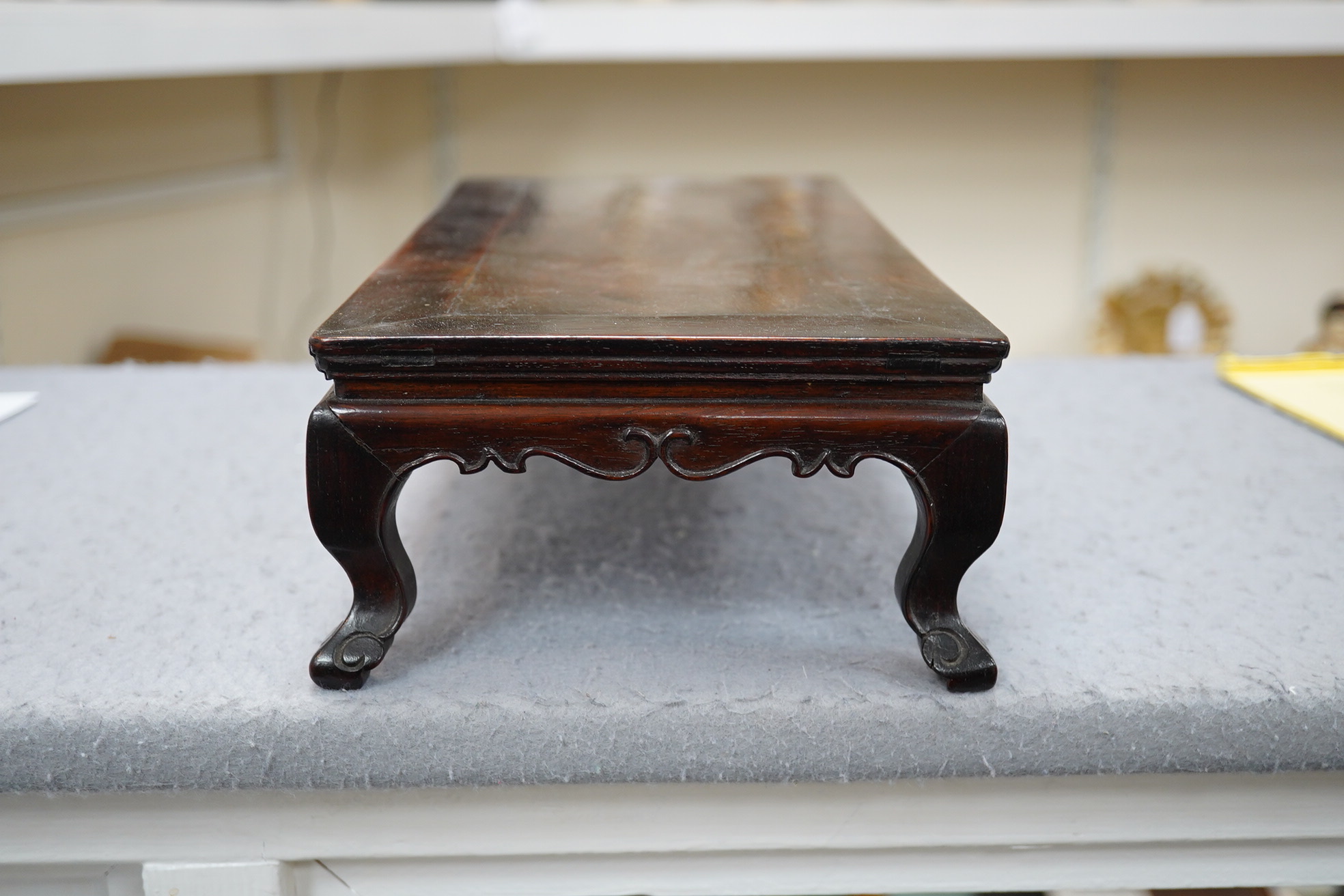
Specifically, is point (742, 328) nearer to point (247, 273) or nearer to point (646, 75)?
point (247, 273)

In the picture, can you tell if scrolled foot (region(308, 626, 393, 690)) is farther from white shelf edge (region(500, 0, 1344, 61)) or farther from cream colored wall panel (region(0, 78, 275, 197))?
white shelf edge (region(500, 0, 1344, 61))

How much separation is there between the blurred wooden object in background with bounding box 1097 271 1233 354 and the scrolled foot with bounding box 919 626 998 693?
1.75m

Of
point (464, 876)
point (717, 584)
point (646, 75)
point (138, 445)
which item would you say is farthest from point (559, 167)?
point (464, 876)

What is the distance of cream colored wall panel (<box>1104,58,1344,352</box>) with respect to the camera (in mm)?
2332

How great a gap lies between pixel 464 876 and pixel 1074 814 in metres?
0.37

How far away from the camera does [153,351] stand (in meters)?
1.69

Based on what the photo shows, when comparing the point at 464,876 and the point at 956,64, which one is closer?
the point at 464,876

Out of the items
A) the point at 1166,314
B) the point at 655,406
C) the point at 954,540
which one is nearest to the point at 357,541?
the point at 655,406

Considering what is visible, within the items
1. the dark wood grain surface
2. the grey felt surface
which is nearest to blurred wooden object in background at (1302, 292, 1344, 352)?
the grey felt surface

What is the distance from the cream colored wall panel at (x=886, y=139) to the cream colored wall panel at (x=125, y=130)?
54 centimetres

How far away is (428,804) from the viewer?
62 cm

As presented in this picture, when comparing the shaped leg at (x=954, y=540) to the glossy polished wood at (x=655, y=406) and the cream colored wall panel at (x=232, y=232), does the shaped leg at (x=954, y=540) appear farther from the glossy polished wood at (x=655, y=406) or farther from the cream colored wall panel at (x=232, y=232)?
the cream colored wall panel at (x=232, y=232)

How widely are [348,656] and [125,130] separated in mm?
1460

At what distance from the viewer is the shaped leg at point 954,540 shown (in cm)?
57
